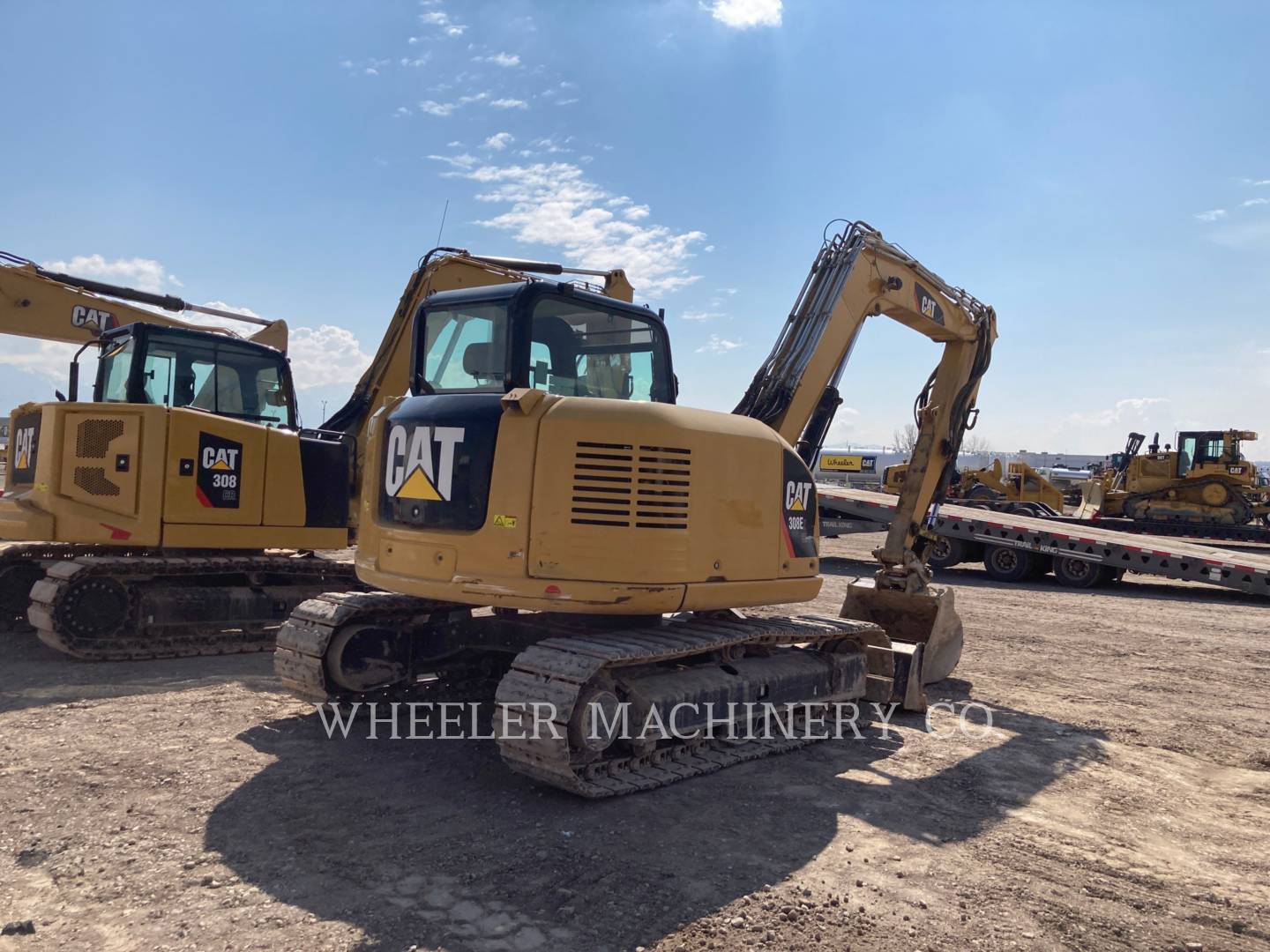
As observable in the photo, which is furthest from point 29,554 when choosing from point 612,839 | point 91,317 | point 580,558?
point 612,839

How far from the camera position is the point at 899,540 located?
8.70m

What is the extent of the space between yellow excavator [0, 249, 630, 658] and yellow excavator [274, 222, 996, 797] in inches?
114

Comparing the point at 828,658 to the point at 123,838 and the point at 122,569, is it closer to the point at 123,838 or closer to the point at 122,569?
the point at 123,838

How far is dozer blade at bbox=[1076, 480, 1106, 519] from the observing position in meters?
28.6

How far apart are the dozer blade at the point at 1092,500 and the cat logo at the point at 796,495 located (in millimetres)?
24623

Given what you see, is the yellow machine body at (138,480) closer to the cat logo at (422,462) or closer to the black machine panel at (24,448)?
the black machine panel at (24,448)

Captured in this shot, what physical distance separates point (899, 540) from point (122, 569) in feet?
23.3

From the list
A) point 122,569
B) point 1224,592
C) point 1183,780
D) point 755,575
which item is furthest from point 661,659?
point 1224,592

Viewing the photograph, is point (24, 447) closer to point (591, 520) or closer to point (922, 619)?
point (591, 520)

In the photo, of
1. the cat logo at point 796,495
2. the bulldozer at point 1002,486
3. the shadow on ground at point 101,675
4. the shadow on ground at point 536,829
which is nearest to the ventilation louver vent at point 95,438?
the shadow on ground at point 101,675

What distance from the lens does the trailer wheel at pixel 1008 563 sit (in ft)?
57.6

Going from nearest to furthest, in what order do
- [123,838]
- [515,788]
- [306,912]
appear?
[306,912], [123,838], [515,788]

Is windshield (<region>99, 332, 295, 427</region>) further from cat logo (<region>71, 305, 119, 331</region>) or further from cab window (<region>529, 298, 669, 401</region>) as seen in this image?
cab window (<region>529, 298, 669, 401</region>)

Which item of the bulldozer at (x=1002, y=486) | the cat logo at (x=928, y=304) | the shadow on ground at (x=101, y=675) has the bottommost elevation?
the shadow on ground at (x=101, y=675)
